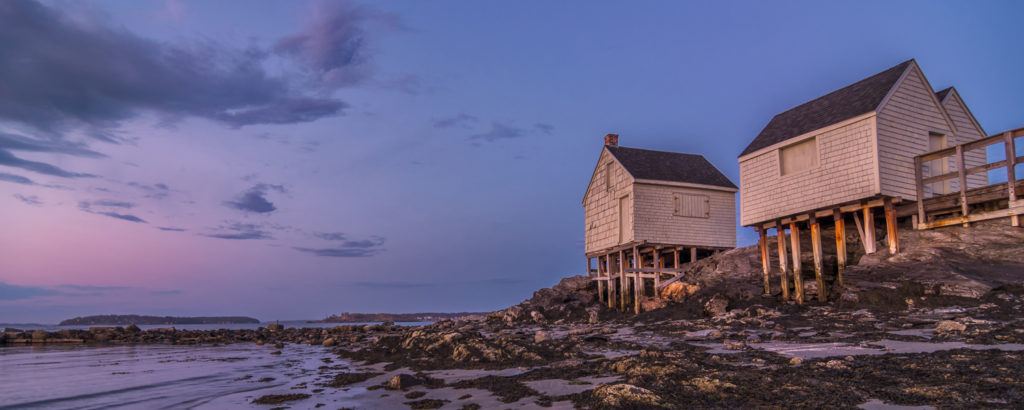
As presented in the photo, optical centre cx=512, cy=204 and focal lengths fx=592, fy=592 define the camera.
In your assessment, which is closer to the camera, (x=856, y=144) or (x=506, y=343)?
(x=506, y=343)

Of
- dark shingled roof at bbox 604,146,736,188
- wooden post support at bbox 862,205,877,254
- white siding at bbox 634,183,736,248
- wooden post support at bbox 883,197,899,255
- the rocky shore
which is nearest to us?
the rocky shore

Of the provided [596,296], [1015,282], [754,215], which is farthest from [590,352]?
[596,296]

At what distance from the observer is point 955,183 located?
1856 cm

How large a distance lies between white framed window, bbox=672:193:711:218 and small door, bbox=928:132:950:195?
9.81 m

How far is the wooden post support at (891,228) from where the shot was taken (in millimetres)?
16906

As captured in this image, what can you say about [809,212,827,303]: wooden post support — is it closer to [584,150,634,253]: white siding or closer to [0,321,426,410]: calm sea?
[584,150,634,253]: white siding

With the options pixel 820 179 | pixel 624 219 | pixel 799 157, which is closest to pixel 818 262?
pixel 820 179

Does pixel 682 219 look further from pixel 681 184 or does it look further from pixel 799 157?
pixel 799 157

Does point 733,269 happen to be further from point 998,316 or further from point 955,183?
point 998,316

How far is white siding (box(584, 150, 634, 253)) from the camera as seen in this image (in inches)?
1075

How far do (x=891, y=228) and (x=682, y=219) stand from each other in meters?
10.3

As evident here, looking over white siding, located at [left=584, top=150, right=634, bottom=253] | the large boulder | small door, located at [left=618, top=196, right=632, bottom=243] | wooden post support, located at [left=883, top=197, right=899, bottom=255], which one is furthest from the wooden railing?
the large boulder

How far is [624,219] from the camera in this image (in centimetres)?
2734

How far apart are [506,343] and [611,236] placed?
1588cm
